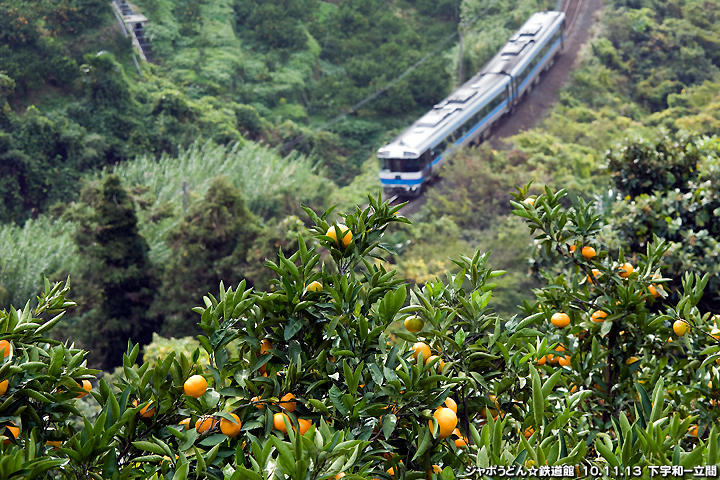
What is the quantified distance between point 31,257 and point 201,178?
4.50m

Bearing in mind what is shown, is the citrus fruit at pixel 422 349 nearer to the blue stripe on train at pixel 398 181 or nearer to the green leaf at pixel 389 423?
the green leaf at pixel 389 423

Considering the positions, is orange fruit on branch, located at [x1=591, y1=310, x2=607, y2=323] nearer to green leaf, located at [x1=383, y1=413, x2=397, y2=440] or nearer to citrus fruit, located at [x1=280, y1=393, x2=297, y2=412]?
green leaf, located at [x1=383, y1=413, x2=397, y2=440]

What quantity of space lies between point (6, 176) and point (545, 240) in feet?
52.4

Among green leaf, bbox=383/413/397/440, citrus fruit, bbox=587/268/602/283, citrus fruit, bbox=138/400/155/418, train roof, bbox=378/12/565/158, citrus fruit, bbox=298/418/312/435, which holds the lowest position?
train roof, bbox=378/12/565/158

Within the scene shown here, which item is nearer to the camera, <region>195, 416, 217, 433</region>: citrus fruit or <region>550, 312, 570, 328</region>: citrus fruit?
<region>195, 416, 217, 433</region>: citrus fruit

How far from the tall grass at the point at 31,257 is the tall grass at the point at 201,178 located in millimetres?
1722

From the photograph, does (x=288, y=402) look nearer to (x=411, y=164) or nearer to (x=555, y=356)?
(x=555, y=356)

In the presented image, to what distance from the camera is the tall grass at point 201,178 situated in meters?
12.6

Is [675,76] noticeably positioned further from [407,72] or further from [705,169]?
[705,169]

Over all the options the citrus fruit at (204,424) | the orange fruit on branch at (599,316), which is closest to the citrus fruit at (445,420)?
the citrus fruit at (204,424)

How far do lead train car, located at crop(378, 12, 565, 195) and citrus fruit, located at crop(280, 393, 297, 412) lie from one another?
40.0 ft

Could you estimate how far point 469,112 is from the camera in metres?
15.1

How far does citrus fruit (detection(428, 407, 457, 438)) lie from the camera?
1.77m

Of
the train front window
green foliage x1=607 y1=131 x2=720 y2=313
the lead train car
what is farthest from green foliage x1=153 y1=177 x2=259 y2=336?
green foliage x1=607 y1=131 x2=720 y2=313
